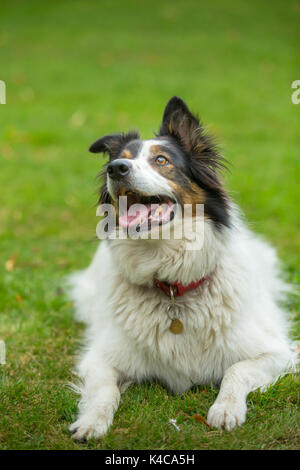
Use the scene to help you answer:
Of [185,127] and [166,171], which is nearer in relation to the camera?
[166,171]

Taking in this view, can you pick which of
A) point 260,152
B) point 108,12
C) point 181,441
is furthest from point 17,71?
point 181,441

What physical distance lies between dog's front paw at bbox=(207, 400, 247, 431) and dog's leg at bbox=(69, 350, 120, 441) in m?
0.58

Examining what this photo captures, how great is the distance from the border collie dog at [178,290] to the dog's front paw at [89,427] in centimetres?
22

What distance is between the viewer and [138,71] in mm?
16016

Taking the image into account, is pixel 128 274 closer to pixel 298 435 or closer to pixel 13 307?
pixel 298 435

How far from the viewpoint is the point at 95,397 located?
127 inches

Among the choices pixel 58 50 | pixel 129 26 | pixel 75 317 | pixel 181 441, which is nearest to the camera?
pixel 181 441

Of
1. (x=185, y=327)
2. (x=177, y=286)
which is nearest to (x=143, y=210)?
(x=177, y=286)

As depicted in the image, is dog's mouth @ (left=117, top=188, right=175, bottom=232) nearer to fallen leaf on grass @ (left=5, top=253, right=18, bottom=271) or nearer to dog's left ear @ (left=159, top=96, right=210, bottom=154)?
dog's left ear @ (left=159, top=96, right=210, bottom=154)

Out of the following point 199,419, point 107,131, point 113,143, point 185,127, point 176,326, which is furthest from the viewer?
point 107,131

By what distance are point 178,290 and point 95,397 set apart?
0.85 metres

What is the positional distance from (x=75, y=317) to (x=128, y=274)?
1.51 metres

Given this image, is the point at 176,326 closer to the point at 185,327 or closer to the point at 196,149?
the point at 185,327

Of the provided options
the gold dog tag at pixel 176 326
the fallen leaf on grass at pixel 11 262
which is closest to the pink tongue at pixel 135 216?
the gold dog tag at pixel 176 326
